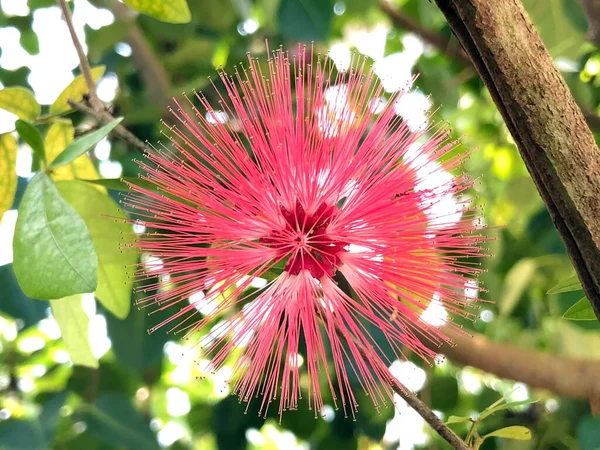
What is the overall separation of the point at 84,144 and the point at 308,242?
0.43m

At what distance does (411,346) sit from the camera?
102 centimetres

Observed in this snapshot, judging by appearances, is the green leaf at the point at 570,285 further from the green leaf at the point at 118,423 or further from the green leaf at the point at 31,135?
the green leaf at the point at 118,423

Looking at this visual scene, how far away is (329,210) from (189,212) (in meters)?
0.26

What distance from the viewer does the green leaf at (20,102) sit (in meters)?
1.08

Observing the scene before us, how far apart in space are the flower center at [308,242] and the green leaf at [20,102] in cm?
51

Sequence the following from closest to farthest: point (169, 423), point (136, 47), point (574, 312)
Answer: point (574, 312) < point (136, 47) < point (169, 423)

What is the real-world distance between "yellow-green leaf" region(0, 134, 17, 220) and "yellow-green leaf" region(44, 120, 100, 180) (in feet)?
0.26

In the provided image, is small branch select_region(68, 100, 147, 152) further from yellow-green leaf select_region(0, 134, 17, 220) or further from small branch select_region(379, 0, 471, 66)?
small branch select_region(379, 0, 471, 66)

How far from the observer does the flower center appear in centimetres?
105

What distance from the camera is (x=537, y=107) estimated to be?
74 cm

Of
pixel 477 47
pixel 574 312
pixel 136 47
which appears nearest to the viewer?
pixel 477 47

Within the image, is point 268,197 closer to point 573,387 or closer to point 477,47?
point 477,47

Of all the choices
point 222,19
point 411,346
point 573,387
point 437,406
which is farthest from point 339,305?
point 222,19

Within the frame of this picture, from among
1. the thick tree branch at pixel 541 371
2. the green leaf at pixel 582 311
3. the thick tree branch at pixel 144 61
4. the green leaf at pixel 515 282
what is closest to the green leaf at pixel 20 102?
the thick tree branch at pixel 144 61
